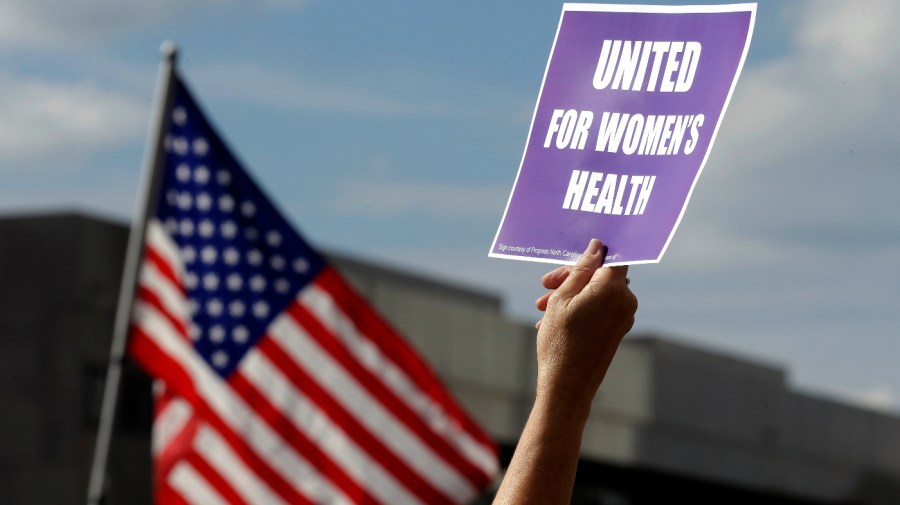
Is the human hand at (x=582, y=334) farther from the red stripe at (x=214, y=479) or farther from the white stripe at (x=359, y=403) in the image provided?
the white stripe at (x=359, y=403)

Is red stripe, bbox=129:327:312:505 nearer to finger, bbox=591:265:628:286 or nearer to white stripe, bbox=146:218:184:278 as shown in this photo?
white stripe, bbox=146:218:184:278

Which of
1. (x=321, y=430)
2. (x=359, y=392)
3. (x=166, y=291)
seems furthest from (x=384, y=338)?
(x=166, y=291)

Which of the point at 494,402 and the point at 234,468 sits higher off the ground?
the point at 494,402

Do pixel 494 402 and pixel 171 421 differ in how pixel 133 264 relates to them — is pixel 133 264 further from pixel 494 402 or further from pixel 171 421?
pixel 494 402

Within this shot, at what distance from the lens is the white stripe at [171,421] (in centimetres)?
840

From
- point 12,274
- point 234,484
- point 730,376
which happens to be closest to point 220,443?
point 234,484

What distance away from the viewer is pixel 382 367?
8.76m

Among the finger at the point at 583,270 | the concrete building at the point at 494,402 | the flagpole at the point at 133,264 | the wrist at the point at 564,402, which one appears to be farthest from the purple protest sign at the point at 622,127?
the concrete building at the point at 494,402

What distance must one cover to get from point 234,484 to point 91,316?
1596 centimetres

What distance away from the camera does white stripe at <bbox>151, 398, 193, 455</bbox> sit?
840cm

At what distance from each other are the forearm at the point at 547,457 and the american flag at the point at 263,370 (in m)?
6.18

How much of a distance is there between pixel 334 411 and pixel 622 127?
6226 mm

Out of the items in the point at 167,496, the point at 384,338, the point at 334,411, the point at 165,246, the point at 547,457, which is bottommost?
the point at 547,457

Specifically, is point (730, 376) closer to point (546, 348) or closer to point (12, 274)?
point (12, 274)
